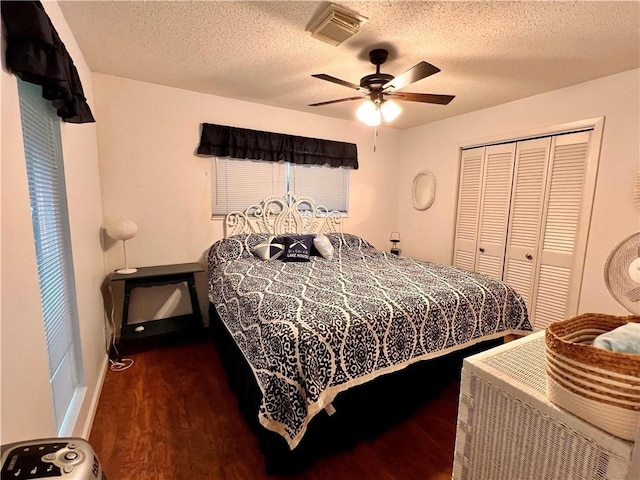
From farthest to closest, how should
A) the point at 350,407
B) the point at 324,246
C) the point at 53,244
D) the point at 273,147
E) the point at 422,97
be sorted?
the point at 273,147 < the point at 324,246 < the point at 422,97 < the point at 350,407 < the point at 53,244

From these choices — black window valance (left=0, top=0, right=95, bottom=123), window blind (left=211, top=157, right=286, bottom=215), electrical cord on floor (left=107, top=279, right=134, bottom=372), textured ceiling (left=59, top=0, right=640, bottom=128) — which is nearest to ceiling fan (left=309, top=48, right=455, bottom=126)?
textured ceiling (left=59, top=0, right=640, bottom=128)

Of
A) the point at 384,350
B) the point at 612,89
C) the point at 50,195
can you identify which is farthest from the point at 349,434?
the point at 612,89

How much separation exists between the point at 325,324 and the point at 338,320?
0.08 meters

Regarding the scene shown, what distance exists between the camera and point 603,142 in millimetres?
2539

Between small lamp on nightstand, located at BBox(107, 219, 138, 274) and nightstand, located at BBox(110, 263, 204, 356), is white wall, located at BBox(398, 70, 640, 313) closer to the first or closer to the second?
nightstand, located at BBox(110, 263, 204, 356)

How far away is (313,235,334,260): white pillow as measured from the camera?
3270 mm

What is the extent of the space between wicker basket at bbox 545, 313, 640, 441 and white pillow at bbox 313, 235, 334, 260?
2.49 metres

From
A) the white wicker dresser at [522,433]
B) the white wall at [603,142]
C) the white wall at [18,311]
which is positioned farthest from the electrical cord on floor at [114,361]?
the white wall at [603,142]

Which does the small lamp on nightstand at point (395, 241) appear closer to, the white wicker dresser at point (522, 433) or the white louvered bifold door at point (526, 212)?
the white louvered bifold door at point (526, 212)

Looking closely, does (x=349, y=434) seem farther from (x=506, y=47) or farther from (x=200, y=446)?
(x=506, y=47)

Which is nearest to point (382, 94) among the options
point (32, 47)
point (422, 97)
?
point (422, 97)

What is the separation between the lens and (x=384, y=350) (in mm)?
1708

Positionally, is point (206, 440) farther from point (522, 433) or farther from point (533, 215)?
point (533, 215)

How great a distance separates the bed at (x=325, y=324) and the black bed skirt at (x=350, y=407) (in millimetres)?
15
